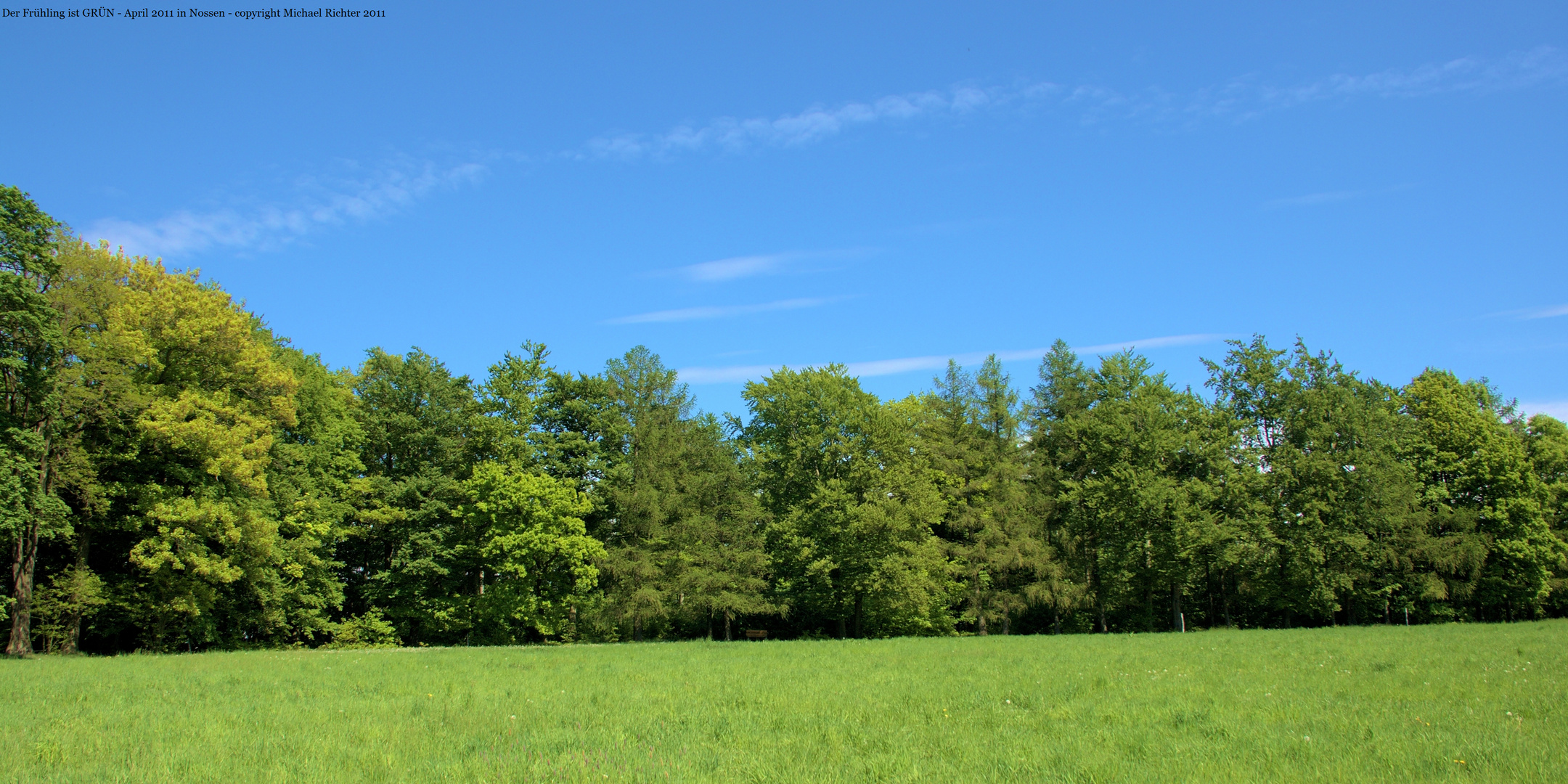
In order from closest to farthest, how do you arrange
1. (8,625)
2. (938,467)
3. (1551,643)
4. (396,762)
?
(396,762) → (1551,643) → (8,625) → (938,467)

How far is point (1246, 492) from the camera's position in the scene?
138 feet

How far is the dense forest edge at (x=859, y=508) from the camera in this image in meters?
39.2

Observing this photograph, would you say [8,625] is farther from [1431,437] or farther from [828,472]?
[1431,437]

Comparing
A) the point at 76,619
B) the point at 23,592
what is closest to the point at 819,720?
the point at 23,592

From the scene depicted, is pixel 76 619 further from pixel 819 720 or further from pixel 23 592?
pixel 819 720

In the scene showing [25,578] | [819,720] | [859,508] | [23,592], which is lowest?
[819,720]

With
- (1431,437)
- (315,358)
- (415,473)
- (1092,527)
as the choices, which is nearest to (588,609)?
(415,473)

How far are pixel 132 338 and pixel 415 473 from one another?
18047mm

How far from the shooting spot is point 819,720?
1154 centimetres

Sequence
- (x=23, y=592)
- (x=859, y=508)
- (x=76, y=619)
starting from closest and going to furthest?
(x=23, y=592), (x=76, y=619), (x=859, y=508)

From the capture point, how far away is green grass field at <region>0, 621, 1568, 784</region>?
841 centimetres

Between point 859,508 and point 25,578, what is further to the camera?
point 859,508

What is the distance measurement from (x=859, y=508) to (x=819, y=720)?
90.1 ft

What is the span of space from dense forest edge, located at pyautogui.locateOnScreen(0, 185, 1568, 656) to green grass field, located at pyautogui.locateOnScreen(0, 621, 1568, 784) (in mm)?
18802
